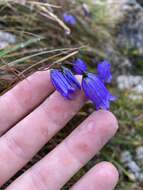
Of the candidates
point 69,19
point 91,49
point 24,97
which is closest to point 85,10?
point 69,19

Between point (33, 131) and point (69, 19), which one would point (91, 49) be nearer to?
point (69, 19)

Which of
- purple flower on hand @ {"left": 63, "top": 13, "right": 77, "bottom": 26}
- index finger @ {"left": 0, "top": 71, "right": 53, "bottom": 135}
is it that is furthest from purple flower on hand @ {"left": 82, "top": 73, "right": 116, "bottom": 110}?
purple flower on hand @ {"left": 63, "top": 13, "right": 77, "bottom": 26}

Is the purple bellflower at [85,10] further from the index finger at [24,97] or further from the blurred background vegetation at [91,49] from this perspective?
the index finger at [24,97]

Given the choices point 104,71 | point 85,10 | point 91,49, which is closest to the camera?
point 104,71

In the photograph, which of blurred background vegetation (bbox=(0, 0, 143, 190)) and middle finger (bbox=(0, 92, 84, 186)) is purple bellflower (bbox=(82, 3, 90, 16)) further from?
middle finger (bbox=(0, 92, 84, 186))

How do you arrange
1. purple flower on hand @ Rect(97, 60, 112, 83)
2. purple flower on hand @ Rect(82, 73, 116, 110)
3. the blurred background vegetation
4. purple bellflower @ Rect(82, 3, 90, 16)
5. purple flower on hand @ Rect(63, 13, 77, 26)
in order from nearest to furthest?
purple flower on hand @ Rect(82, 73, 116, 110), purple flower on hand @ Rect(97, 60, 112, 83), the blurred background vegetation, purple flower on hand @ Rect(63, 13, 77, 26), purple bellflower @ Rect(82, 3, 90, 16)

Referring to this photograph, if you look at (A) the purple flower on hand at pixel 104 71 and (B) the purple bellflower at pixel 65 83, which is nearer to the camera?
→ (B) the purple bellflower at pixel 65 83

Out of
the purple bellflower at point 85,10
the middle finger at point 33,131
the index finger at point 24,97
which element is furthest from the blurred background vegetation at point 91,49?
the middle finger at point 33,131
